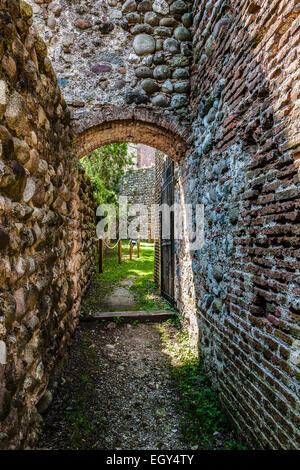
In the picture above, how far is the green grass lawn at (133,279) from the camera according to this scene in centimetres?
512

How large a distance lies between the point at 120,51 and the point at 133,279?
534 centimetres

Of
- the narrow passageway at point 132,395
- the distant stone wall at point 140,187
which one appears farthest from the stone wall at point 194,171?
the distant stone wall at point 140,187

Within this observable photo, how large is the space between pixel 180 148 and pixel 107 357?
2.78m

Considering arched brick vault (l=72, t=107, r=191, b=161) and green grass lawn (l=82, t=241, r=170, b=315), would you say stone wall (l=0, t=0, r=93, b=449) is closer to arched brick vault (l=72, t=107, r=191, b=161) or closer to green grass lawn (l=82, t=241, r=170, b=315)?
arched brick vault (l=72, t=107, r=191, b=161)

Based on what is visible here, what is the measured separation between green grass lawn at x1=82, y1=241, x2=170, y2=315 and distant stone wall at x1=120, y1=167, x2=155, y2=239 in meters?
5.69

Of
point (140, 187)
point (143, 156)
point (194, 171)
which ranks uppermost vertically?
point (143, 156)

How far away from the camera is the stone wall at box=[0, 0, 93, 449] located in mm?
1474

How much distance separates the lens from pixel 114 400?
2512mm

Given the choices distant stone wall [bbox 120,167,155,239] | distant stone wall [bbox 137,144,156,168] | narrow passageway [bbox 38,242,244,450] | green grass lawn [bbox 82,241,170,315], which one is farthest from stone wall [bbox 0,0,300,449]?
distant stone wall [bbox 137,144,156,168]

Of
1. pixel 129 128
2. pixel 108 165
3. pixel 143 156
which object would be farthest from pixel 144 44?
pixel 143 156

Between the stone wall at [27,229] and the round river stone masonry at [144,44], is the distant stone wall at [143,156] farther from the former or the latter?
the stone wall at [27,229]

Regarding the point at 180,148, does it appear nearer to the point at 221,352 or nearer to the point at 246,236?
the point at 246,236

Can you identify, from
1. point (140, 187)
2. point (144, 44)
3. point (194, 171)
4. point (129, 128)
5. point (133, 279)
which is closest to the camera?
point (194, 171)

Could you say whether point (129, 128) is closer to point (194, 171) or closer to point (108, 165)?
point (194, 171)
